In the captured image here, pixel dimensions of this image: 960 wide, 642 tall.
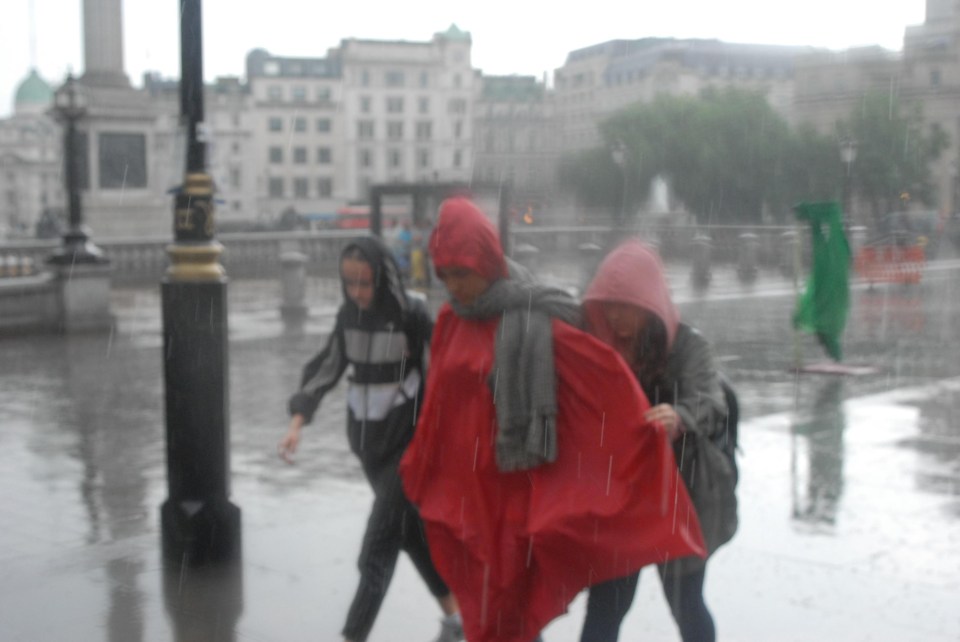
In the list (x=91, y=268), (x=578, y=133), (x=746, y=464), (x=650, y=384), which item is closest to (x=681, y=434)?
(x=650, y=384)

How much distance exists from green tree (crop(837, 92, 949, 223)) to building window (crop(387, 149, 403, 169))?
2540 cm

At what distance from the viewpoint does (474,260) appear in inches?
154

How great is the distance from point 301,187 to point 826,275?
67606mm

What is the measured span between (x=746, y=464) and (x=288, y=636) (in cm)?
426

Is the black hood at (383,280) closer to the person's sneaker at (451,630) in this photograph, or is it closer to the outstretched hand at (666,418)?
the person's sneaker at (451,630)

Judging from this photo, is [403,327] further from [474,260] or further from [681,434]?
[681,434]

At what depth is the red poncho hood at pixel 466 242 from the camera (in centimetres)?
390

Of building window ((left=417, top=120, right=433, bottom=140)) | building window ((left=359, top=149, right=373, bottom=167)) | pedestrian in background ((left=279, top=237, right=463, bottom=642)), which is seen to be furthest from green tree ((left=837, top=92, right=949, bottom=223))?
pedestrian in background ((left=279, top=237, right=463, bottom=642))

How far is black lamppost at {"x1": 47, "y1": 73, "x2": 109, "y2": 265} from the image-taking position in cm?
1814

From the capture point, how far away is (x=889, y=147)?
1566 inches

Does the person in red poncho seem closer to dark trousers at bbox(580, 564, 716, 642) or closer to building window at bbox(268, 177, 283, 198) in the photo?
dark trousers at bbox(580, 564, 716, 642)

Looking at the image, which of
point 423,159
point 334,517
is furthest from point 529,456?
point 423,159

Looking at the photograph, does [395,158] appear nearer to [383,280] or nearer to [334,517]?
[334,517]

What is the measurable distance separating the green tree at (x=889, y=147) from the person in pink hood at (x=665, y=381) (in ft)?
111
